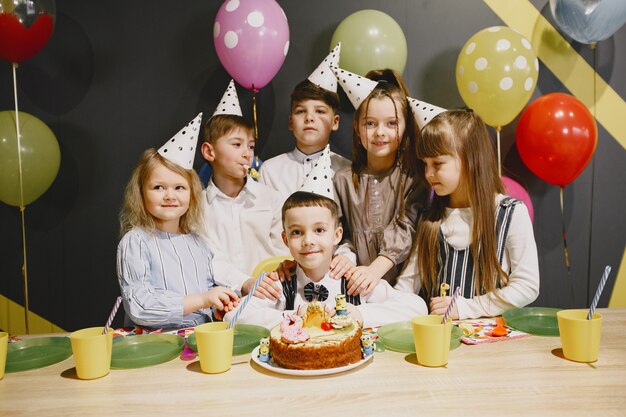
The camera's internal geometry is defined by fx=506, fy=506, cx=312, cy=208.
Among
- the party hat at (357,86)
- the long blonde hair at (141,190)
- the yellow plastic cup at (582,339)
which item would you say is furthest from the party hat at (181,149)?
the yellow plastic cup at (582,339)

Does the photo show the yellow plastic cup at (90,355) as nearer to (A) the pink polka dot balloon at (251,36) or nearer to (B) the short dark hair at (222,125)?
(B) the short dark hair at (222,125)

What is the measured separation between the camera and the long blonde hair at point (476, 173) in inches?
73.9

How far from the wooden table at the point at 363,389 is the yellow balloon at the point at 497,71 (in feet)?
5.34

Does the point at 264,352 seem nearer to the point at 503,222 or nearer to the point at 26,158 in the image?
the point at 503,222

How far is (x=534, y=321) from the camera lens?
156 centimetres

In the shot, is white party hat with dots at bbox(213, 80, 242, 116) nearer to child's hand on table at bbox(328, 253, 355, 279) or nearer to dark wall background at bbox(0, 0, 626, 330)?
dark wall background at bbox(0, 0, 626, 330)

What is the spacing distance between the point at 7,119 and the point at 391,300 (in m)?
2.20

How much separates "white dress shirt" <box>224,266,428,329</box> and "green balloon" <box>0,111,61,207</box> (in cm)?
164

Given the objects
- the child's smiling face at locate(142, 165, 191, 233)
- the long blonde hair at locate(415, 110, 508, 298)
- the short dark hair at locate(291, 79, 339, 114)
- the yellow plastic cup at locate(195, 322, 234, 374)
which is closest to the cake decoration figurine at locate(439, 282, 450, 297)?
the long blonde hair at locate(415, 110, 508, 298)

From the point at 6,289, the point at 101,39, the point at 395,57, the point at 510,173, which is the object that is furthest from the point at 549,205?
the point at 6,289

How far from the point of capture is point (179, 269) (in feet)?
6.33

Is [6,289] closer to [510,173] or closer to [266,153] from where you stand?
[266,153]

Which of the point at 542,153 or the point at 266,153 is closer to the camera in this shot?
the point at 542,153

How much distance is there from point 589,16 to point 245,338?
8.09 feet
